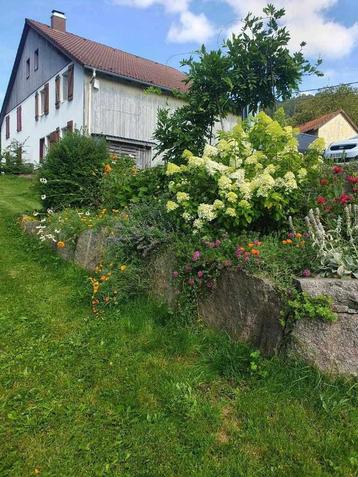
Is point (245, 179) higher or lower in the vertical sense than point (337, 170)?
lower

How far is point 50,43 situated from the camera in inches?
698

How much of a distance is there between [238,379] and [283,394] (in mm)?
309

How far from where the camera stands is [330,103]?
1361 inches

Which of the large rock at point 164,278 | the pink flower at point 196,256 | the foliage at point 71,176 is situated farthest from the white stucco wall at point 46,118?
the pink flower at point 196,256

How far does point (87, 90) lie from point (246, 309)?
14225 millimetres

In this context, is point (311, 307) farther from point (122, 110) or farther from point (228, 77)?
point (122, 110)

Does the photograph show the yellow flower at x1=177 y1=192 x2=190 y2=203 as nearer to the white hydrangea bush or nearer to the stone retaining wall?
the white hydrangea bush

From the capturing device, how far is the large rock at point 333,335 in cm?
245

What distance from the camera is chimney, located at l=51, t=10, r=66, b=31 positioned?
19.7 m

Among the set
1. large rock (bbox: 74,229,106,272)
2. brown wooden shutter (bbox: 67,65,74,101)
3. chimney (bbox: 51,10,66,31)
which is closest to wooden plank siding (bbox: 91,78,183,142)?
brown wooden shutter (bbox: 67,65,74,101)

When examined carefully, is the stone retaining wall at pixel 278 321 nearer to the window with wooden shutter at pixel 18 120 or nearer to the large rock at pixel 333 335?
the large rock at pixel 333 335

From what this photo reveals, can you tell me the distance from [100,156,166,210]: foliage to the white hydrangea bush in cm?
106

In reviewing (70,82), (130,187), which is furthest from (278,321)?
(70,82)

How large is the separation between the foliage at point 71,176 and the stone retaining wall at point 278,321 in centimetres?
325
